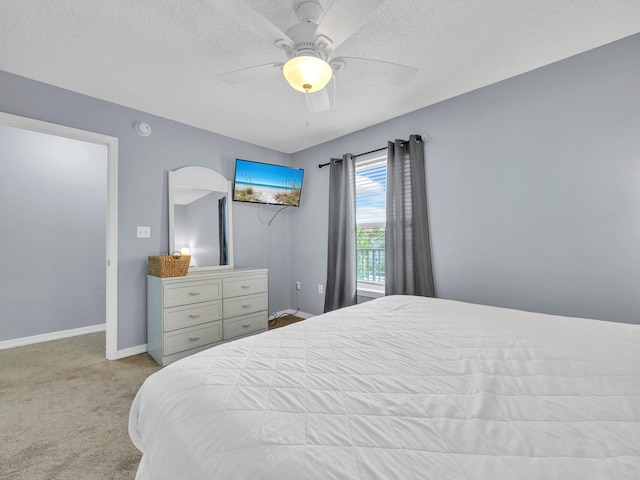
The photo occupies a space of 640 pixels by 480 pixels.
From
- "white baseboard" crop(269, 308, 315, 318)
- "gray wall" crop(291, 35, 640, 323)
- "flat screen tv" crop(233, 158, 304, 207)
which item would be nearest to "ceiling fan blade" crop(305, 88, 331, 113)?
"gray wall" crop(291, 35, 640, 323)

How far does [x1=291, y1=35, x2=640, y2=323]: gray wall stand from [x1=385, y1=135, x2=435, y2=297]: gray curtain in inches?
4.0

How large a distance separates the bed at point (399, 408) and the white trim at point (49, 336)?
10.6 ft

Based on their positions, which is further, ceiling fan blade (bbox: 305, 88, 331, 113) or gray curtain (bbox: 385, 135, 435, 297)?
gray curtain (bbox: 385, 135, 435, 297)

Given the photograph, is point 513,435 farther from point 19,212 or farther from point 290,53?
point 19,212

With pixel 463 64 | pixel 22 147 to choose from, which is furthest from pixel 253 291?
pixel 22 147

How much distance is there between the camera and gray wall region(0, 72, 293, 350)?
88.4 inches

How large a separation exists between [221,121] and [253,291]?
1915 millimetres

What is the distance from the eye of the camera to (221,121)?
2.98 m

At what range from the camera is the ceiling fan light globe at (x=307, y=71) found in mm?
1414

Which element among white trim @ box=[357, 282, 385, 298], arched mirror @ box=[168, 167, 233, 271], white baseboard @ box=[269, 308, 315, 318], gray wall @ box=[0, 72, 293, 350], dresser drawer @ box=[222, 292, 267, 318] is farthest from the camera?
white baseboard @ box=[269, 308, 315, 318]

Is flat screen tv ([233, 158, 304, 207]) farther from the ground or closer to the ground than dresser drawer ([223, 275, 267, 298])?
farther from the ground

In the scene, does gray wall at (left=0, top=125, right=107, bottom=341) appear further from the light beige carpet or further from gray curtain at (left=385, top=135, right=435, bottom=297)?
gray curtain at (left=385, top=135, right=435, bottom=297)

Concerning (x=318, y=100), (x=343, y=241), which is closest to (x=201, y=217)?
(x=343, y=241)

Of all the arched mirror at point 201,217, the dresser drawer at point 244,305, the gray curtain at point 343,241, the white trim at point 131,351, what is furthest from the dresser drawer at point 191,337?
the gray curtain at point 343,241
